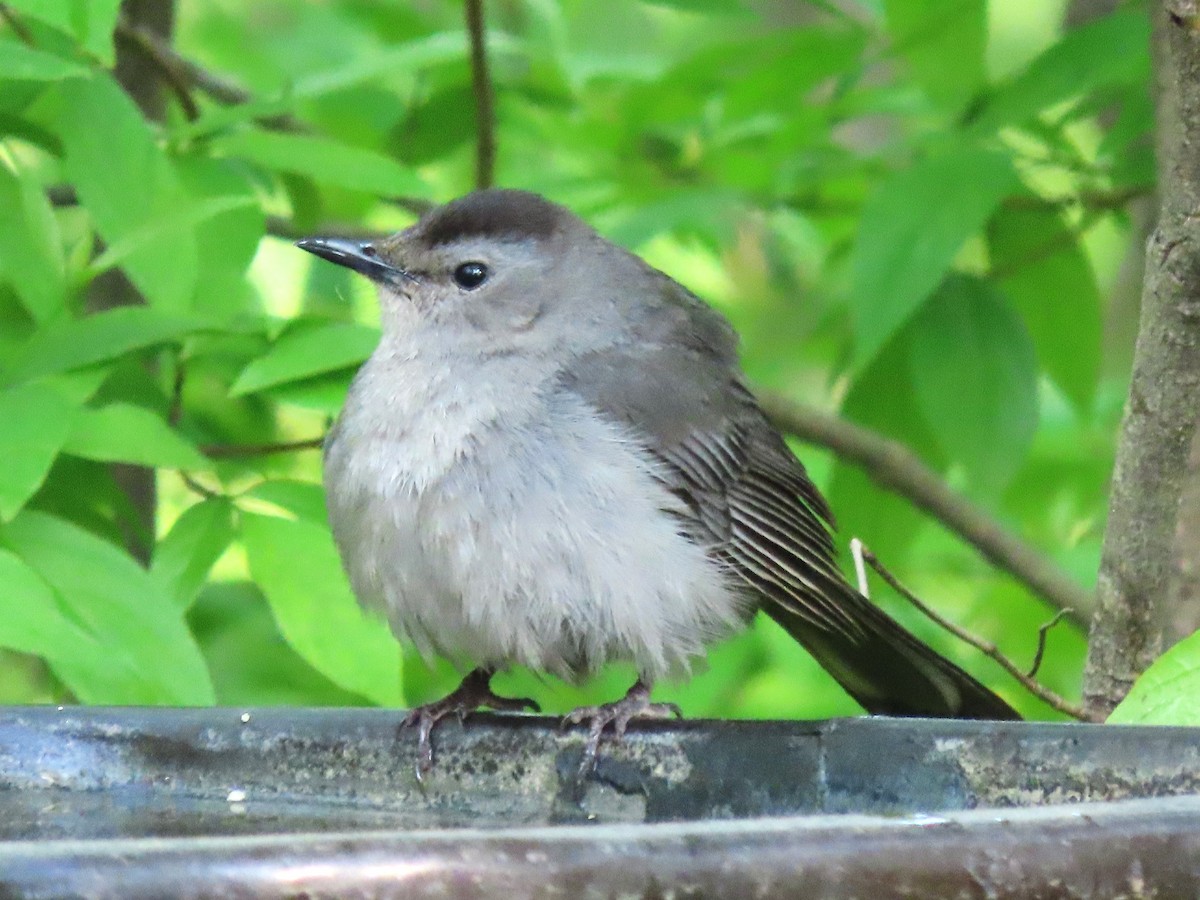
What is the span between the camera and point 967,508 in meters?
4.32

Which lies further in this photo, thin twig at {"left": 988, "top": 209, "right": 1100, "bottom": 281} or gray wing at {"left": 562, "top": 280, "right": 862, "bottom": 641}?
thin twig at {"left": 988, "top": 209, "right": 1100, "bottom": 281}

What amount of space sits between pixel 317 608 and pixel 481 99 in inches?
68.4

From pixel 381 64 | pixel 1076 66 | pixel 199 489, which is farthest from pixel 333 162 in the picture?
pixel 1076 66

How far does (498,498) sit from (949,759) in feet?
4.17

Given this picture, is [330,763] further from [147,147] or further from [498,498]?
[147,147]

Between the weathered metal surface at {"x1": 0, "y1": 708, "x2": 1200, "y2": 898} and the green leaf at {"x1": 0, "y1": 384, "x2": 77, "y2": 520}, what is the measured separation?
357mm

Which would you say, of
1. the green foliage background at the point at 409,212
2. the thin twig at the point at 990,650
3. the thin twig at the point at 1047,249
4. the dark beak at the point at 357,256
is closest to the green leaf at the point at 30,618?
the green foliage background at the point at 409,212

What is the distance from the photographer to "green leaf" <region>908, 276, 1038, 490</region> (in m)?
3.88

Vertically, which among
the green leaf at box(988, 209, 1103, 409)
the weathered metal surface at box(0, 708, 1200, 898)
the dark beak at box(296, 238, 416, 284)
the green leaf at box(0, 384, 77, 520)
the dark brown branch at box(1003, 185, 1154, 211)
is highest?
the dark brown branch at box(1003, 185, 1154, 211)

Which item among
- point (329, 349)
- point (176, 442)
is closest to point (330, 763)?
point (176, 442)

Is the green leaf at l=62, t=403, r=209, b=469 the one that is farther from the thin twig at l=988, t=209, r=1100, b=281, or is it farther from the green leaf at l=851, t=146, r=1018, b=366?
the thin twig at l=988, t=209, r=1100, b=281

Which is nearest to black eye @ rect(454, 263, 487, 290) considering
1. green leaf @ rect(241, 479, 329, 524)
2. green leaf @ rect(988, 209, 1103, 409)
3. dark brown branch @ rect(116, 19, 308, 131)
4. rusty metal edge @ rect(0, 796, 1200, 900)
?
dark brown branch @ rect(116, 19, 308, 131)

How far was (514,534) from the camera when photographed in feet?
11.1

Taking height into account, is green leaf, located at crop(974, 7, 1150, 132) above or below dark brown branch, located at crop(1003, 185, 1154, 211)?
above
